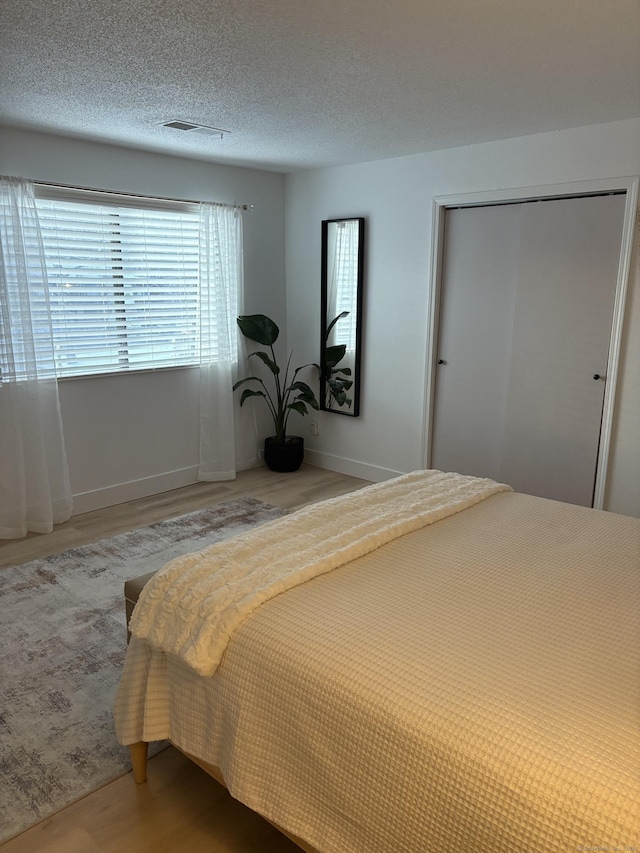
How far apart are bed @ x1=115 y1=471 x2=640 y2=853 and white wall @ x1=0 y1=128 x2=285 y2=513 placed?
98.5 inches

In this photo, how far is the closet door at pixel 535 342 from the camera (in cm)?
364

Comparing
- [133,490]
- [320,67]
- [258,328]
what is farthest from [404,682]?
[258,328]

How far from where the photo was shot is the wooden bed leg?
1919 mm

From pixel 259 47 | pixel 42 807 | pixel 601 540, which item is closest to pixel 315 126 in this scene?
pixel 259 47

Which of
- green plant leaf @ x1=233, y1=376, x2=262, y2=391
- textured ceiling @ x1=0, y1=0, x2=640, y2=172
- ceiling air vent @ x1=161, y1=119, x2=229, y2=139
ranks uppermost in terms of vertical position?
ceiling air vent @ x1=161, y1=119, x2=229, y2=139

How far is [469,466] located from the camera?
4391mm

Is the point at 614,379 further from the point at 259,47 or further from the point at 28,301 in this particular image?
the point at 28,301

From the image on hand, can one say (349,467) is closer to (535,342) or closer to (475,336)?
(475,336)

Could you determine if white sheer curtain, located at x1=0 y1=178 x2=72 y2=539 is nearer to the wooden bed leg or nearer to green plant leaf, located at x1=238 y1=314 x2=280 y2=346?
green plant leaf, located at x1=238 y1=314 x2=280 y2=346

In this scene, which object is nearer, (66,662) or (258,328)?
(66,662)

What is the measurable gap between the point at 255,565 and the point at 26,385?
8.48 feet

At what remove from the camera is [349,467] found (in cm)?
513

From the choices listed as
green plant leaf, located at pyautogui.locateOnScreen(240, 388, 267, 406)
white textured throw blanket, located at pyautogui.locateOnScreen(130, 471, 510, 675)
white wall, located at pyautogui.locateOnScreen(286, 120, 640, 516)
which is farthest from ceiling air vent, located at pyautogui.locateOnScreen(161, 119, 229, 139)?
white textured throw blanket, located at pyautogui.locateOnScreen(130, 471, 510, 675)

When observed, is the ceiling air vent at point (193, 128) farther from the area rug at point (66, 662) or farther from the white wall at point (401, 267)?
the area rug at point (66, 662)
